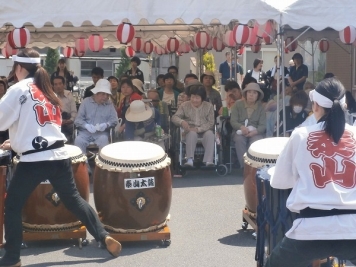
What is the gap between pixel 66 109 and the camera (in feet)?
37.2

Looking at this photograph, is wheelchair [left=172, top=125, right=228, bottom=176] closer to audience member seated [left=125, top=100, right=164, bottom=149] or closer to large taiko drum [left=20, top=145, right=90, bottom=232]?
audience member seated [left=125, top=100, right=164, bottom=149]

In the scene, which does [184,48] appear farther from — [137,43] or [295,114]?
[295,114]

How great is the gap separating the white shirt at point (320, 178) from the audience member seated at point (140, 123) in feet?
21.9

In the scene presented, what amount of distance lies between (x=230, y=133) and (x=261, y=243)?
6.02 m

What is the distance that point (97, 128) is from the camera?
10.2 m

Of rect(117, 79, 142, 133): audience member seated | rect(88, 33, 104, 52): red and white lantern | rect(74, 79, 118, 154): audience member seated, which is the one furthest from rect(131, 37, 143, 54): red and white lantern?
rect(74, 79, 118, 154): audience member seated

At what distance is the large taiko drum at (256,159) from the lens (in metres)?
6.45

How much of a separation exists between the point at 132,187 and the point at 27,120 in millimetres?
1273

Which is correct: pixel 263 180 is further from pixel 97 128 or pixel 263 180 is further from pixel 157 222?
pixel 97 128

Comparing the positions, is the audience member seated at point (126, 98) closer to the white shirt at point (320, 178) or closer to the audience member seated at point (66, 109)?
the audience member seated at point (66, 109)

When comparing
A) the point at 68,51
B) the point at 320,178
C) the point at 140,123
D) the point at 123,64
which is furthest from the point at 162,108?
the point at 123,64

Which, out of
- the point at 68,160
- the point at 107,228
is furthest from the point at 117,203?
the point at 68,160

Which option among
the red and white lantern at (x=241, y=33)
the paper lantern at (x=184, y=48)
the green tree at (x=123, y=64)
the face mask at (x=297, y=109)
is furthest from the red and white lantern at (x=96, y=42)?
the green tree at (x=123, y=64)

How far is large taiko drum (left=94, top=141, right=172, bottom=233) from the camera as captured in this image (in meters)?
6.31
